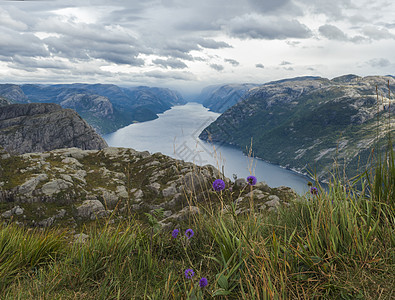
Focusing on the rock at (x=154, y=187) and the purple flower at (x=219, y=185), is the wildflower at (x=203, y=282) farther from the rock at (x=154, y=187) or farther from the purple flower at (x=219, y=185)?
the rock at (x=154, y=187)

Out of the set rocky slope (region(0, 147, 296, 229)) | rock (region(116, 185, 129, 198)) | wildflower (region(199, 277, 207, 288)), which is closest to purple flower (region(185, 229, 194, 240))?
wildflower (region(199, 277, 207, 288))

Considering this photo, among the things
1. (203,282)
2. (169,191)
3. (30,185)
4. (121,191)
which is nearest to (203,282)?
(203,282)

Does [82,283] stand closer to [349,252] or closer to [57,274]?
[57,274]

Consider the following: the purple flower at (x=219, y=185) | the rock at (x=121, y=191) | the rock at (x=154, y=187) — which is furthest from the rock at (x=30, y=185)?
the purple flower at (x=219, y=185)

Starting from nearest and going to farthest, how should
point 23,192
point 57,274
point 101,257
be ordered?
point 57,274, point 101,257, point 23,192

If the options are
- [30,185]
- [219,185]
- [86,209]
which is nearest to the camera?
[219,185]

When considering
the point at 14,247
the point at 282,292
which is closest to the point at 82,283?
the point at 14,247

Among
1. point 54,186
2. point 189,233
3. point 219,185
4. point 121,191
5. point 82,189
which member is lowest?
point 121,191

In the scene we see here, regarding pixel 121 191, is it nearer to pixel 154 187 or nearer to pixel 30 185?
pixel 154 187

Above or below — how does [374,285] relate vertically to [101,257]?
above

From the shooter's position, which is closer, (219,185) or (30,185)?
(219,185)

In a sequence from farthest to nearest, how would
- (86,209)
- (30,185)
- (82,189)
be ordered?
(82,189), (30,185), (86,209)
